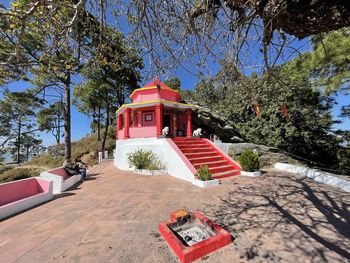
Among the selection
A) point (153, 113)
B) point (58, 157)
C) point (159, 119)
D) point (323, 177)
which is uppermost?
point (153, 113)

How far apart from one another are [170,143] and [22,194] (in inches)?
249

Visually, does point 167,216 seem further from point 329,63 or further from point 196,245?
point 329,63

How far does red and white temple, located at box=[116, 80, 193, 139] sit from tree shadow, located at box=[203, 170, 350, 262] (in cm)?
682

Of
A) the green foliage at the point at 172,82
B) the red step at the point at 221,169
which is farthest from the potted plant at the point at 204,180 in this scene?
the green foliage at the point at 172,82

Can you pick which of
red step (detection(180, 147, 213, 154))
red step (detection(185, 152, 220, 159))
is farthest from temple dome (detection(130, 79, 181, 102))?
red step (detection(185, 152, 220, 159))

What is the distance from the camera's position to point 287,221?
3979 millimetres

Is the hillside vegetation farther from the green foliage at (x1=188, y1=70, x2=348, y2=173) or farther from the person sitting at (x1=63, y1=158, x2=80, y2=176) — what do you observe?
the green foliage at (x1=188, y1=70, x2=348, y2=173)

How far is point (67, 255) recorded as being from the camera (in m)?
3.01

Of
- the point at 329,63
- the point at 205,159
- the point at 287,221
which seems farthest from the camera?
the point at 205,159

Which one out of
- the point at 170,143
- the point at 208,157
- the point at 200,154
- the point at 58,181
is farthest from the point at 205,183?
the point at 58,181

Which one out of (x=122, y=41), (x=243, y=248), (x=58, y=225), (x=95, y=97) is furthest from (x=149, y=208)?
(x=95, y=97)

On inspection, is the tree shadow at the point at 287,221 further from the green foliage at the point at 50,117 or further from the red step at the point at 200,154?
Result: the green foliage at the point at 50,117

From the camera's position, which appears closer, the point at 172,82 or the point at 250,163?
the point at 172,82

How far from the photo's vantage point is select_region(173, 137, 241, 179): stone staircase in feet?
28.4
